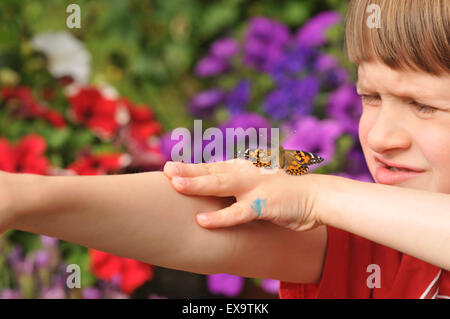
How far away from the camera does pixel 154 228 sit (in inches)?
32.1

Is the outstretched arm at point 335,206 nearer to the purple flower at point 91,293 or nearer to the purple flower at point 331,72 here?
the purple flower at point 91,293

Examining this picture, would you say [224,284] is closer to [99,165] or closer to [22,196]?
[99,165]

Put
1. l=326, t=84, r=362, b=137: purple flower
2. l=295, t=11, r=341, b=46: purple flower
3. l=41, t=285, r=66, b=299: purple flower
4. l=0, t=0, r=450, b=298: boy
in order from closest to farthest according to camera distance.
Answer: l=0, t=0, r=450, b=298: boy, l=41, t=285, r=66, b=299: purple flower, l=326, t=84, r=362, b=137: purple flower, l=295, t=11, r=341, b=46: purple flower

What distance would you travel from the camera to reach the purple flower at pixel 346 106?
176cm

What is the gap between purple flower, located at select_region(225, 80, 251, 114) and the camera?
2067 mm

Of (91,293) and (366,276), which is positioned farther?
(91,293)

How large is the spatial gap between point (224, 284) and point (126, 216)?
92 centimetres

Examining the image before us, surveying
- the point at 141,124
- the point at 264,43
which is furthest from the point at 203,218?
the point at 264,43

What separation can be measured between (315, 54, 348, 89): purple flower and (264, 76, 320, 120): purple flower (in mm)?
47

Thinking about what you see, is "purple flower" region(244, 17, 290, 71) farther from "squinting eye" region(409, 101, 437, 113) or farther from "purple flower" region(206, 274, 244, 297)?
"squinting eye" region(409, 101, 437, 113)

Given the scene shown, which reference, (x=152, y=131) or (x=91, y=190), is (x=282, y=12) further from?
(x=91, y=190)

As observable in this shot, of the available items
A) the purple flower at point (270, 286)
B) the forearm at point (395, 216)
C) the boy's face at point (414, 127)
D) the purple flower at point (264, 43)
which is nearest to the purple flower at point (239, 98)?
the purple flower at point (264, 43)

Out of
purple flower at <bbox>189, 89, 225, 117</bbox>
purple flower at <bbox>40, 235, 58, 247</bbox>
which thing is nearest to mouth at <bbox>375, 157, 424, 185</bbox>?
purple flower at <bbox>40, 235, 58, 247</bbox>
